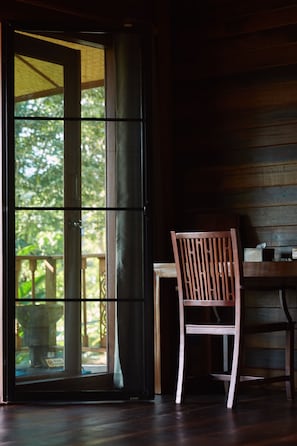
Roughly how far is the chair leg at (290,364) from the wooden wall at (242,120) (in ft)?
1.33

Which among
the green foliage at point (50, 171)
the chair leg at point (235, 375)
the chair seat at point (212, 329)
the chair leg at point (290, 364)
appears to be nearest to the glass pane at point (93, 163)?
the green foliage at point (50, 171)

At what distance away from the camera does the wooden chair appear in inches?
185

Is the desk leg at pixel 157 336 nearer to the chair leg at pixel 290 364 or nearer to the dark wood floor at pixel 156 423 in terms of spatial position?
the dark wood floor at pixel 156 423

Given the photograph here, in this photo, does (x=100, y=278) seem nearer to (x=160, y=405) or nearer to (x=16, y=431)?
(x=160, y=405)

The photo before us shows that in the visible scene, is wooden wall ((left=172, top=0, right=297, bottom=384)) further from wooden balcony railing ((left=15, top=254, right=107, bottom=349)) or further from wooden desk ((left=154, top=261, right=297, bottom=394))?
wooden balcony railing ((left=15, top=254, right=107, bottom=349))

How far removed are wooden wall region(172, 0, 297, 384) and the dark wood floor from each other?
0.90m

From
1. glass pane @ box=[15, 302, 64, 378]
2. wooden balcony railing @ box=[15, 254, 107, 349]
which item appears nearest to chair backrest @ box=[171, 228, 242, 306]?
wooden balcony railing @ box=[15, 254, 107, 349]

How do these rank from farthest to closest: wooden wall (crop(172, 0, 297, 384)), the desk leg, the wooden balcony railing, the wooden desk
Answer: wooden wall (crop(172, 0, 297, 384)) → the desk leg → the wooden balcony railing → the wooden desk

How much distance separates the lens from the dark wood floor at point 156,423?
12.4ft

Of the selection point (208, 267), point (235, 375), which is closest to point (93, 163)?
point (208, 267)

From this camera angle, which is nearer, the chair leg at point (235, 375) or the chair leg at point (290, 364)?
the chair leg at point (235, 375)

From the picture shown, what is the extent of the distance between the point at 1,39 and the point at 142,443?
8.12ft

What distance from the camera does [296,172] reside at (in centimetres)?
550

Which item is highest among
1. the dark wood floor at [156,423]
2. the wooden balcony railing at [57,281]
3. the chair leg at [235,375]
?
the wooden balcony railing at [57,281]
